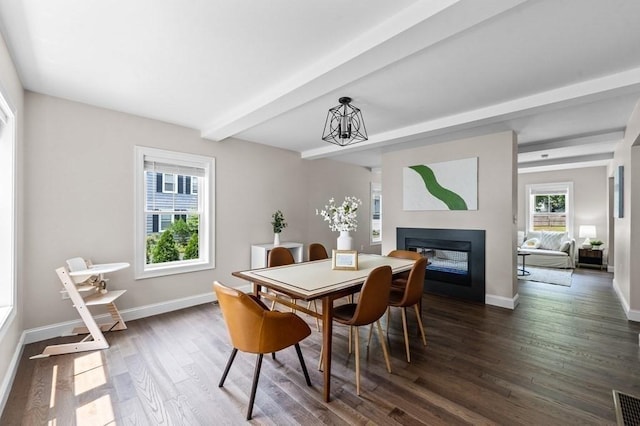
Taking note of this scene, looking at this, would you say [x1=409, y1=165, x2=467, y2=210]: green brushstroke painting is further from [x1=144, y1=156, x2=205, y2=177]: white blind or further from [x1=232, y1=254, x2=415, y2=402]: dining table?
[x1=144, y1=156, x2=205, y2=177]: white blind

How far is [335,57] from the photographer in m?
2.10

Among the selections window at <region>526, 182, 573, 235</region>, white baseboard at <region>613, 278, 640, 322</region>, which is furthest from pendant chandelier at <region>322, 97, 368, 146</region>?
window at <region>526, 182, 573, 235</region>

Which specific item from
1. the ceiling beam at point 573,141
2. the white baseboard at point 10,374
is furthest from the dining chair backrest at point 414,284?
the ceiling beam at point 573,141

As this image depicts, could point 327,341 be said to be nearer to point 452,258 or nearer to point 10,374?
point 10,374

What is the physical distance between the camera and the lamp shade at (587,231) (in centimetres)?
687

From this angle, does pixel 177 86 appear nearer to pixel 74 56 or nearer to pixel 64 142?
pixel 74 56

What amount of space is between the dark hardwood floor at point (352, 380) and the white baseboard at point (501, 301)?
54 cm

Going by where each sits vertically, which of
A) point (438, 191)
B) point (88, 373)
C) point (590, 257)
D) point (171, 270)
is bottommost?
point (88, 373)

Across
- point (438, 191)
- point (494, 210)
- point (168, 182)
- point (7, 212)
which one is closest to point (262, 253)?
point (168, 182)

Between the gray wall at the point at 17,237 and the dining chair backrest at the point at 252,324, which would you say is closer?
the dining chair backrest at the point at 252,324

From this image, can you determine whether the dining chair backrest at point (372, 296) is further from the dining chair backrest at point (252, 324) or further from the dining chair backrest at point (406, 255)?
the dining chair backrest at point (406, 255)

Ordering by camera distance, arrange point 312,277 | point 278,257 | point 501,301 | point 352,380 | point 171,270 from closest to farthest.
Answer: point 352,380, point 312,277, point 278,257, point 171,270, point 501,301

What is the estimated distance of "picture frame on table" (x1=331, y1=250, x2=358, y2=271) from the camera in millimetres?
2643

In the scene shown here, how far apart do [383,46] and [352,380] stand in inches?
95.0
